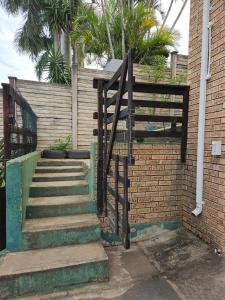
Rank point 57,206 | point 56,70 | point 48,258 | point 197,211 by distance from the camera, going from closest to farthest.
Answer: point 48,258
point 197,211
point 57,206
point 56,70

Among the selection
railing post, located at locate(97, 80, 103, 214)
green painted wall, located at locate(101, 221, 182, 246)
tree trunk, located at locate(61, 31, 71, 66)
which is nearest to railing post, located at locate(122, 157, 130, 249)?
railing post, located at locate(97, 80, 103, 214)

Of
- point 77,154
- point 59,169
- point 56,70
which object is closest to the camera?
point 59,169

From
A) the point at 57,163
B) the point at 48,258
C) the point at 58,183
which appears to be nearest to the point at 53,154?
the point at 57,163

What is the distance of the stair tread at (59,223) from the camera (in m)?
2.58

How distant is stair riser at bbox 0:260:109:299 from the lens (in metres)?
2.05

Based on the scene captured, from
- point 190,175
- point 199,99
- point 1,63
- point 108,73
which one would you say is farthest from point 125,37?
point 190,175

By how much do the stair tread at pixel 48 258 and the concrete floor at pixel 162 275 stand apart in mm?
238

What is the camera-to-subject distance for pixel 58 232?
258cm

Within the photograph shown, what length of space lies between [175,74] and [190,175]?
11.3 ft

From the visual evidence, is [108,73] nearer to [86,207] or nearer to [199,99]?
[199,99]

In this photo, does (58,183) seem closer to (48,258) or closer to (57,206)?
(57,206)

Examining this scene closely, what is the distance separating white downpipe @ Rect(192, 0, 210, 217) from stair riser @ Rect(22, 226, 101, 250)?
1.30 meters

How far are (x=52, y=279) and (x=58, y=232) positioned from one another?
1.71 ft

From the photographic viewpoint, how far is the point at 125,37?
6414mm
